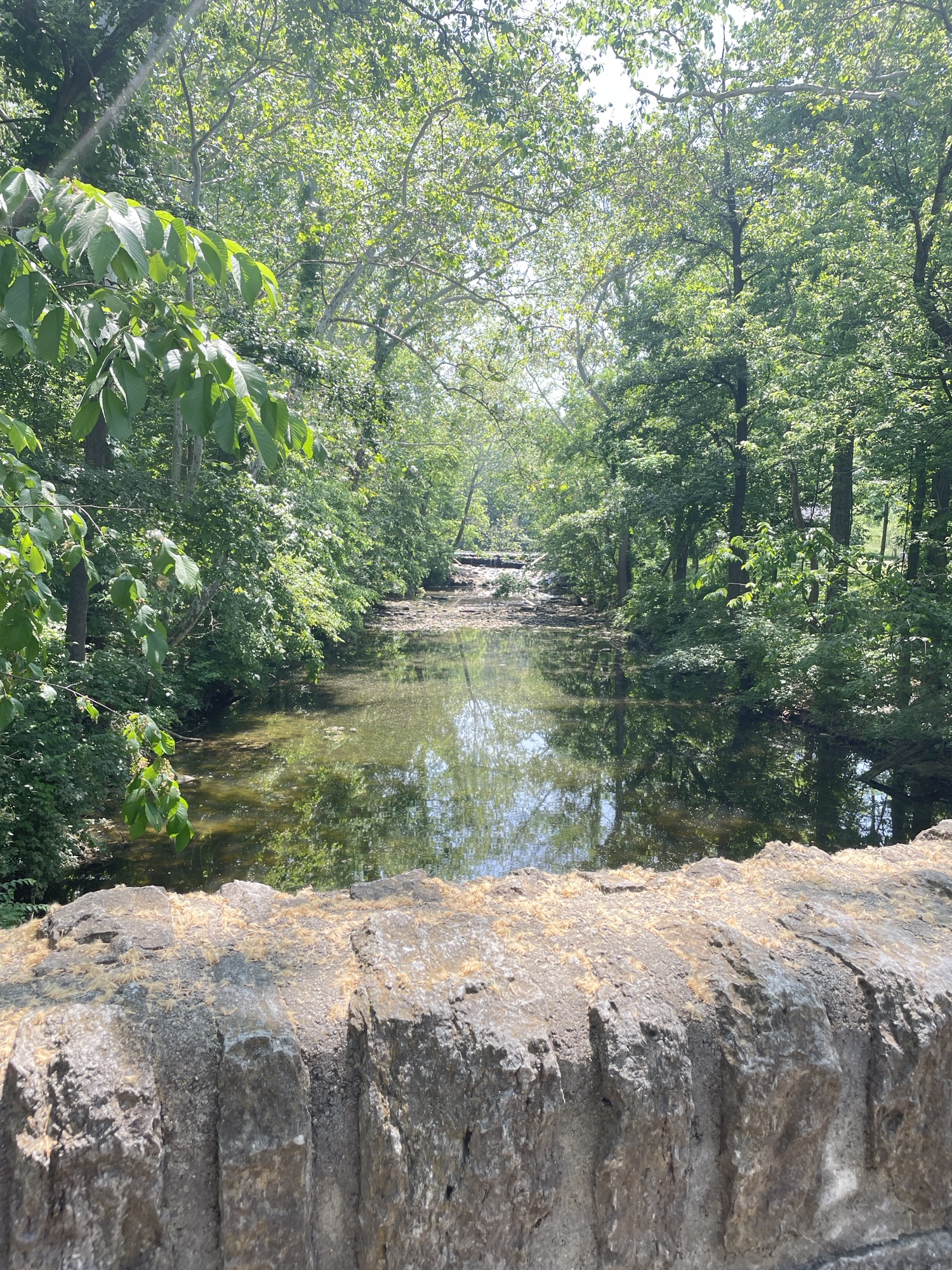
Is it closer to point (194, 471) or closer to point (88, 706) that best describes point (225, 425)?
point (88, 706)

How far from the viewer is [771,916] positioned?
230 cm

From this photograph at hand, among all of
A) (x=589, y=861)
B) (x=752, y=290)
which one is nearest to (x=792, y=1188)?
(x=589, y=861)

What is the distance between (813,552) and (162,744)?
35.1ft

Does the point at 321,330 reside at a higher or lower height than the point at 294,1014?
higher

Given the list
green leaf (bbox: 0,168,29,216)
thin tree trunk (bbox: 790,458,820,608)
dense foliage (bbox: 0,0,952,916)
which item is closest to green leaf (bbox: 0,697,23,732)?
dense foliage (bbox: 0,0,952,916)

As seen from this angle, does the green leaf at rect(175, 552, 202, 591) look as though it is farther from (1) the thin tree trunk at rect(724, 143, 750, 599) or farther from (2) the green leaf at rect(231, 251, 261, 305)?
(1) the thin tree trunk at rect(724, 143, 750, 599)

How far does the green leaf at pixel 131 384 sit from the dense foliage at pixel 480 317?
0.51m

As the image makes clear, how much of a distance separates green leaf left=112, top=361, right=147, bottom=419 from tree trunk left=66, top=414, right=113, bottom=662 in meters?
6.81

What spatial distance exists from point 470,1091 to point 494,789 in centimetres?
810

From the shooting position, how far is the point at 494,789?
9.73m

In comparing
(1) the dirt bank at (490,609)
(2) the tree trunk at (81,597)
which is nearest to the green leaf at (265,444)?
(2) the tree trunk at (81,597)

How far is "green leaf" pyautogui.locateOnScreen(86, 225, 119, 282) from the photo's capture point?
142 cm

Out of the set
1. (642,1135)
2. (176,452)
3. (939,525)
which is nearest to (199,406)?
(642,1135)

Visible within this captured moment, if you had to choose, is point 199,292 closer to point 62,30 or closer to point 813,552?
point 62,30
